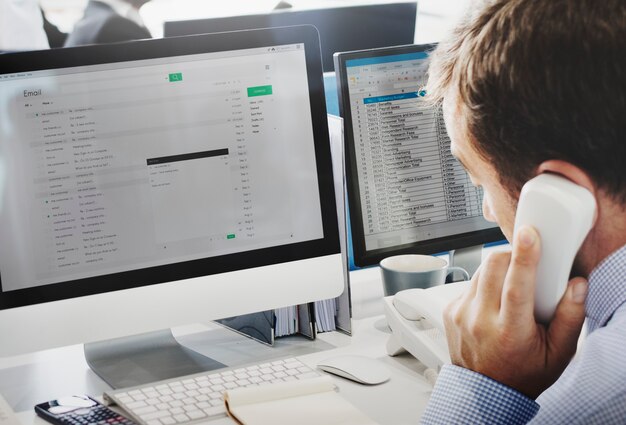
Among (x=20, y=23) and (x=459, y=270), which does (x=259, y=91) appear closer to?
(x=459, y=270)

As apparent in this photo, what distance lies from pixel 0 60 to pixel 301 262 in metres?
0.53

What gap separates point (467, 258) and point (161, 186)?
0.68 meters

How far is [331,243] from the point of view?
1.24m

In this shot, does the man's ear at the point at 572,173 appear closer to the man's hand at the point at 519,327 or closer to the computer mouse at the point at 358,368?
the man's hand at the point at 519,327

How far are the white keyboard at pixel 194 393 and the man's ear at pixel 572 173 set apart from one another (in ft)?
1.55

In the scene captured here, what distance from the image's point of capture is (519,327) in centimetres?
87

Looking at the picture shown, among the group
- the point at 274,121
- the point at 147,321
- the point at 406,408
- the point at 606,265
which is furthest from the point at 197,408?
the point at 606,265

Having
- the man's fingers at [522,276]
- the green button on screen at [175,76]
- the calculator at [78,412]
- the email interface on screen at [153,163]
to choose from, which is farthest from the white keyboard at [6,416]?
the man's fingers at [522,276]

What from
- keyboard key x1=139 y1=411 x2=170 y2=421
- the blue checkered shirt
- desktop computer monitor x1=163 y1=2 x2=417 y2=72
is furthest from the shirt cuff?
desktop computer monitor x1=163 y1=2 x2=417 y2=72

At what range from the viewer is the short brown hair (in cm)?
76

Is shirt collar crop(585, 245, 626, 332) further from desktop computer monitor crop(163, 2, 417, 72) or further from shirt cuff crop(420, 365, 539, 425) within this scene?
desktop computer monitor crop(163, 2, 417, 72)

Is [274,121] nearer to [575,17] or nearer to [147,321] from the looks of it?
[147,321]

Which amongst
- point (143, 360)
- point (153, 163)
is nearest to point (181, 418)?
point (143, 360)

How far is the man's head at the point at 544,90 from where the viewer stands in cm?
76
